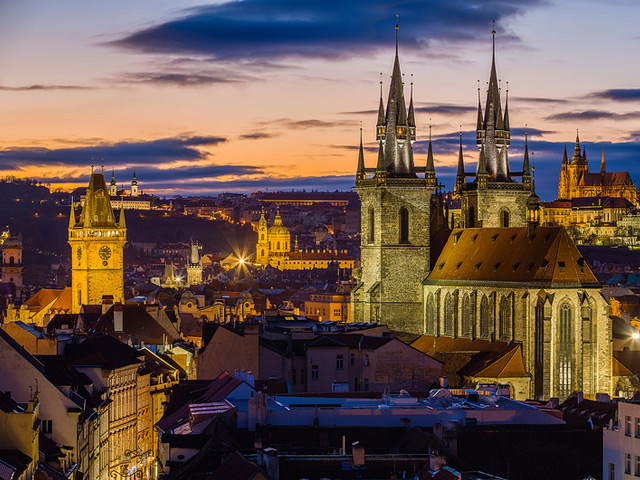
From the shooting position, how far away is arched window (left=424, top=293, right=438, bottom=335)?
317ft

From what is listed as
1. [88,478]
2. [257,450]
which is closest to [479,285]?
[88,478]

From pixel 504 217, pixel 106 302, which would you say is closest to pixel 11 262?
pixel 106 302

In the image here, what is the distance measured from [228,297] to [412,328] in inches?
3106

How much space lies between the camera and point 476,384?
8088 cm

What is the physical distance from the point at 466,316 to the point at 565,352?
31.9 ft

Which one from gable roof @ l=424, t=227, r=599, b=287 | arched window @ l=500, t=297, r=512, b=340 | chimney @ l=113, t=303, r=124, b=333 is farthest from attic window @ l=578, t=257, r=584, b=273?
chimney @ l=113, t=303, r=124, b=333

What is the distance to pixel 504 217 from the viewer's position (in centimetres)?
10294

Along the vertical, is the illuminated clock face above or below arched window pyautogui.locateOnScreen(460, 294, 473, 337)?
above

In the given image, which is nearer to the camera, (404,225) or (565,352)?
(565,352)

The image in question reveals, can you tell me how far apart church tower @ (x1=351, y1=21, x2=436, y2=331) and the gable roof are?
1.75 metres

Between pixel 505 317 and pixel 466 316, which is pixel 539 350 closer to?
pixel 505 317

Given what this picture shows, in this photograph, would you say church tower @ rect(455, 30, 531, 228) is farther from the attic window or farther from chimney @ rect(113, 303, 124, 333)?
chimney @ rect(113, 303, 124, 333)

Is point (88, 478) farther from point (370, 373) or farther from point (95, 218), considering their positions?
point (95, 218)

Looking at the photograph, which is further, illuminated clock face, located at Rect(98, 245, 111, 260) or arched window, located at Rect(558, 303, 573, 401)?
illuminated clock face, located at Rect(98, 245, 111, 260)
